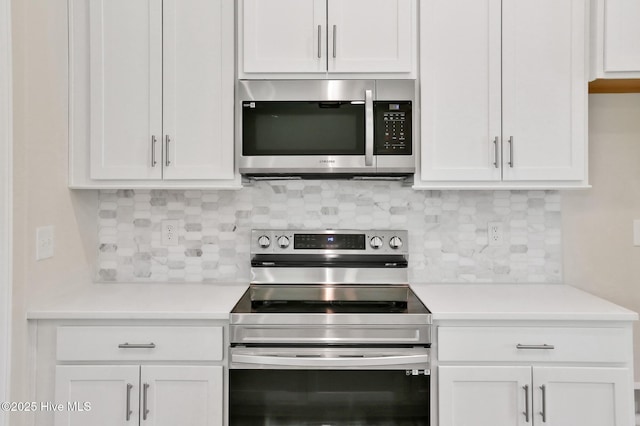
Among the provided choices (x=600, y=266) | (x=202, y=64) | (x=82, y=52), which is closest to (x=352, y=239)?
(x=202, y=64)

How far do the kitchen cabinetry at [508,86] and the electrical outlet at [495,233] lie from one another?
366 millimetres

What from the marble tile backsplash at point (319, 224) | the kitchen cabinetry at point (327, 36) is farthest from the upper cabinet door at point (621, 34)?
the kitchen cabinetry at point (327, 36)

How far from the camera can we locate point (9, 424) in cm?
157

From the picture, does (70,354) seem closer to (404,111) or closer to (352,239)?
(352,239)

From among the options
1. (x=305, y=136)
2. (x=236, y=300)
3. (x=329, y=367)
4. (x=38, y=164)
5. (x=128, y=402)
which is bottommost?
(x=128, y=402)

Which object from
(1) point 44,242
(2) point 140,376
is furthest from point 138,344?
(1) point 44,242

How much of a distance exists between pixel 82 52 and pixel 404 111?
1.40 m

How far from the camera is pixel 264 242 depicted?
7.18 feet

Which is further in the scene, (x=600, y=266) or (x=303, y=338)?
(x=600, y=266)

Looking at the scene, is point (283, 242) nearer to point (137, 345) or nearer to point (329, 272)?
point (329, 272)

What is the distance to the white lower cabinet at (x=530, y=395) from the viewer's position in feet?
5.33

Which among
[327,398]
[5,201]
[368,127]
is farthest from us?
[368,127]

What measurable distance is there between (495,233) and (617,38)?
96 centimetres

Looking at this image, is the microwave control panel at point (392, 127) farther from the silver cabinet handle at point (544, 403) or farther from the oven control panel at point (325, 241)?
the silver cabinet handle at point (544, 403)
